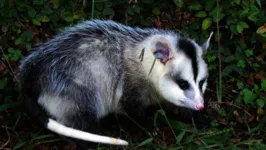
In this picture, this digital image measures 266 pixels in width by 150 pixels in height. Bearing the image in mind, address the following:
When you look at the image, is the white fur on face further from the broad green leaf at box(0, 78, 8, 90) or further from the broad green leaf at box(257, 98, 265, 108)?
the broad green leaf at box(0, 78, 8, 90)

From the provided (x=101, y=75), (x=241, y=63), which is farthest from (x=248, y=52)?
(x=101, y=75)

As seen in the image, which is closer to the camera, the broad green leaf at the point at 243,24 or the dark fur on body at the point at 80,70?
the dark fur on body at the point at 80,70

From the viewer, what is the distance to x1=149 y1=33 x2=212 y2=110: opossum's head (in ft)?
8.73

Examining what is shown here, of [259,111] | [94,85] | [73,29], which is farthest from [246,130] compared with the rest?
[73,29]

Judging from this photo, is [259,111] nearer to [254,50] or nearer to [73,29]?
[254,50]

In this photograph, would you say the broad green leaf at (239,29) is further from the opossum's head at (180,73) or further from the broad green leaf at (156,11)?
the broad green leaf at (156,11)

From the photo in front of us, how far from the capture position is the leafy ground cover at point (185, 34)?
2.91 metres

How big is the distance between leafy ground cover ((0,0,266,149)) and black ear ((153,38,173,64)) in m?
0.37

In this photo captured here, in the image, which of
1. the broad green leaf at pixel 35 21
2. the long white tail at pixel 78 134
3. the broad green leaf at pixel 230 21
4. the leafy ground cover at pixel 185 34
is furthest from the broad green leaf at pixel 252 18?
the broad green leaf at pixel 35 21

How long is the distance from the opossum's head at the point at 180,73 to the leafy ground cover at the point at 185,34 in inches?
8.7

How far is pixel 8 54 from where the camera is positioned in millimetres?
3184

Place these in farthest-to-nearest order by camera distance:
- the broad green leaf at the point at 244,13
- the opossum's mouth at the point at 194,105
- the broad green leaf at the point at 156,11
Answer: the broad green leaf at the point at 156,11 < the broad green leaf at the point at 244,13 < the opossum's mouth at the point at 194,105

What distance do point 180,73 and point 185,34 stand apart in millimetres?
624

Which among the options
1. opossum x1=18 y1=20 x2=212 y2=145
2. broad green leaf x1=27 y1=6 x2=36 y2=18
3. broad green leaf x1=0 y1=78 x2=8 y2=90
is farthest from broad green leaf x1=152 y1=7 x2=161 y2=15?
broad green leaf x1=0 y1=78 x2=8 y2=90
